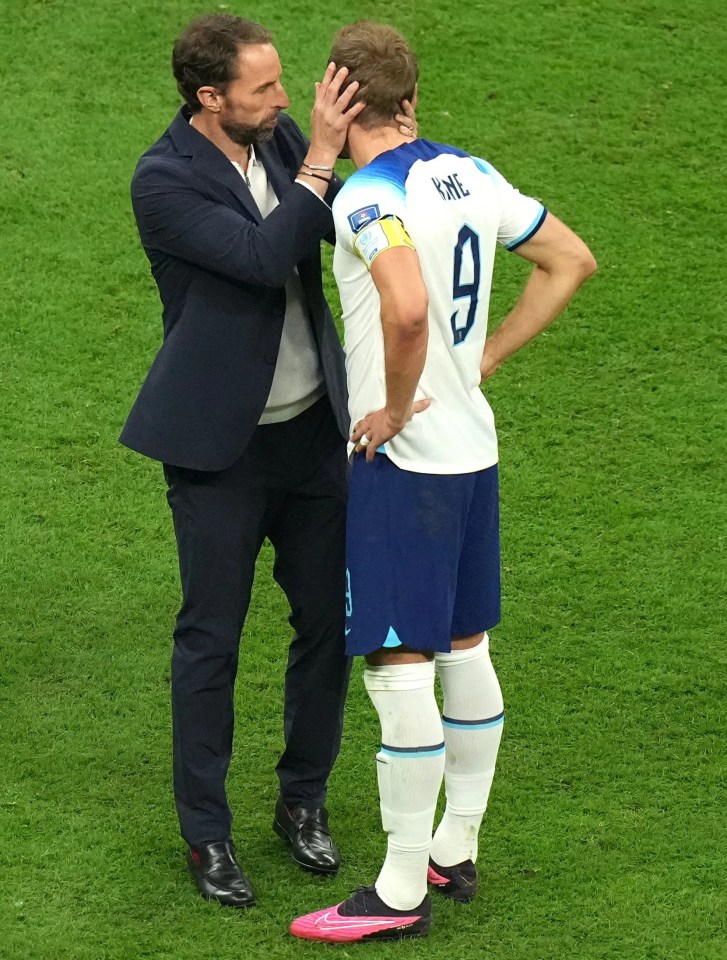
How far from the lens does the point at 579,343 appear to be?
228 inches

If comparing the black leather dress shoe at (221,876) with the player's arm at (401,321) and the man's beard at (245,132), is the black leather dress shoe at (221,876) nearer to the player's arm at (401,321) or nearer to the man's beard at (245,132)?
the player's arm at (401,321)

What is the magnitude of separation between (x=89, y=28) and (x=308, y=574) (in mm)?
4942

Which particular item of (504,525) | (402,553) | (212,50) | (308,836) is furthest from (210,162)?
(504,525)

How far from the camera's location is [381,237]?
2703 millimetres

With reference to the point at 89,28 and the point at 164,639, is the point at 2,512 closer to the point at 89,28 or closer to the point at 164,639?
the point at 164,639

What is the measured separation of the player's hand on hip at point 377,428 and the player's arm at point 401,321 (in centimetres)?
1

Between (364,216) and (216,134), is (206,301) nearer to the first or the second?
(216,134)

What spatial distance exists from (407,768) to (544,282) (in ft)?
3.36

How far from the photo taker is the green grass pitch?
328 centimetres

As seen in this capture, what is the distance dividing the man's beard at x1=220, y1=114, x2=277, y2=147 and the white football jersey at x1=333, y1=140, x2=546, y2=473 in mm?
281

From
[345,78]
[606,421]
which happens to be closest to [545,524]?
[606,421]

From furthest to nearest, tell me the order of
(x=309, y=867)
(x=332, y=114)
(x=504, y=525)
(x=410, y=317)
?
(x=504, y=525), (x=309, y=867), (x=332, y=114), (x=410, y=317)

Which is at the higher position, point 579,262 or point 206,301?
point 579,262

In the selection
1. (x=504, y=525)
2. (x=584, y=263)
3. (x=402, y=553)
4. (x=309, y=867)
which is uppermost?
(x=584, y=263)
